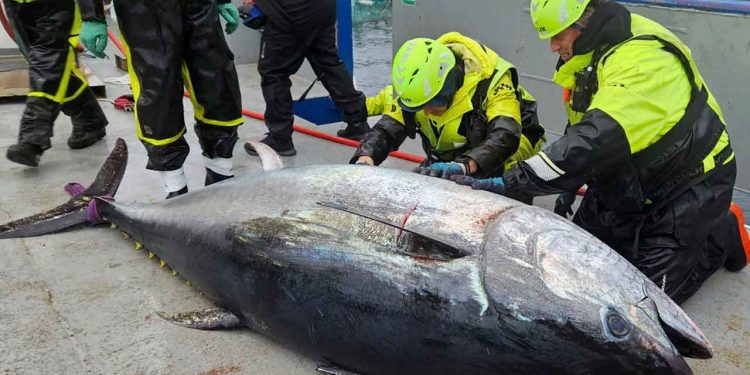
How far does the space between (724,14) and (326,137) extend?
3203mm

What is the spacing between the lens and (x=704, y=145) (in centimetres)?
300

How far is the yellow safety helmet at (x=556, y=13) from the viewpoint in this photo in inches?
116

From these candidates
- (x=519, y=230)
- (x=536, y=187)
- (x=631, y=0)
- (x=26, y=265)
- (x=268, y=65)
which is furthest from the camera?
(x=268, y=65)

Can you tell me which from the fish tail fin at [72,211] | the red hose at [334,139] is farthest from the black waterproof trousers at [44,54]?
the red hose at [334,139]

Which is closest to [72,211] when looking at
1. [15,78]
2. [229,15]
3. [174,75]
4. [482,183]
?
[174,75]

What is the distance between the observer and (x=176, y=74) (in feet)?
12.6

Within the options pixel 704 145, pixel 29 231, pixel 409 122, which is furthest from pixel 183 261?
pixel 704 145

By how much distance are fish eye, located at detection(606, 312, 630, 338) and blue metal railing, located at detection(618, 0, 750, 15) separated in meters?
3.29

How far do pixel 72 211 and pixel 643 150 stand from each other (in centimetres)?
319

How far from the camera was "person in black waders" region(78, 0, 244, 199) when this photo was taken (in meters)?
3.71

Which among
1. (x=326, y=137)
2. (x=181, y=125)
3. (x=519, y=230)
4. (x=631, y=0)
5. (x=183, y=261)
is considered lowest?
(x=326, y=137)

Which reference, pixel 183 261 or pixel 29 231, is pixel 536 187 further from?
pixel 29 231

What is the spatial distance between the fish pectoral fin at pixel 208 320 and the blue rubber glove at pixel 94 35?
6.63 ft

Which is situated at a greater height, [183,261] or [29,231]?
[183,261]
